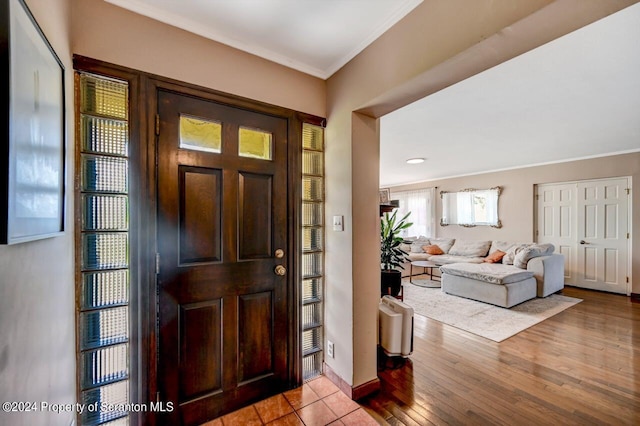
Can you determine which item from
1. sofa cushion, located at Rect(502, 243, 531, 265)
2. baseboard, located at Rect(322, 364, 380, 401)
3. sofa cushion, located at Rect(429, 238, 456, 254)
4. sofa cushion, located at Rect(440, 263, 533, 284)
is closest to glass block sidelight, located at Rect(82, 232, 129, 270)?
baseboard, located at Rect(322, 364, 380, 401)

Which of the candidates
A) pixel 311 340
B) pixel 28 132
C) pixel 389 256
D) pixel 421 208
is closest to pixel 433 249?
pixel 421 208

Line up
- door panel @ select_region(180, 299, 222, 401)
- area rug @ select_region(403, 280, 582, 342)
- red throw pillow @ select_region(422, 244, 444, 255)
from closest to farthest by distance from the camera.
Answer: door panel @ select_region(180, 299, 222, 401), area rug @ select_region(403, 280, 582, 342), red throw pillow @ select_region(422, 244, 444, 255)

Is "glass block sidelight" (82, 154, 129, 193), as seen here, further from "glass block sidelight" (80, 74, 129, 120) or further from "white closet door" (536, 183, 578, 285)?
"white closet door" (536, 183, 578, 285)

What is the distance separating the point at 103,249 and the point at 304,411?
63.4 inches

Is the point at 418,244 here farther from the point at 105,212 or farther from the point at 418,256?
the point at 105,212

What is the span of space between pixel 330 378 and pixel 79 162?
2206mm

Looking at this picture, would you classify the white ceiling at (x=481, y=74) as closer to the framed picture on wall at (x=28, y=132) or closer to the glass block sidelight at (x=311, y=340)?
the framed picture on wall at (x=28, y=132)

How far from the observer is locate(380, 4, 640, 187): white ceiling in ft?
5.89

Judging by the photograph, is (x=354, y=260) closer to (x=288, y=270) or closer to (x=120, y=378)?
(x=288, y=270)

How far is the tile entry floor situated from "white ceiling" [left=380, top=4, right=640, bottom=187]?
106 inches

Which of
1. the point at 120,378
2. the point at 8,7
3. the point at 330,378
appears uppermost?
the point at 8,7

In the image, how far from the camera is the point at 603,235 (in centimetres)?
467

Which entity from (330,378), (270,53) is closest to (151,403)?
(330,378)

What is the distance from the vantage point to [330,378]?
2088mm
